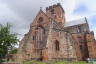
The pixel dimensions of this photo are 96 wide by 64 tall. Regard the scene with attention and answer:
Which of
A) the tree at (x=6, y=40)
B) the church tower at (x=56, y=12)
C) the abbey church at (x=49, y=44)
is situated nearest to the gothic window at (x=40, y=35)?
the abbey church at (x=49, y=44)

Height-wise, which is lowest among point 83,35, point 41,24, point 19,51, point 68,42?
point 19,51

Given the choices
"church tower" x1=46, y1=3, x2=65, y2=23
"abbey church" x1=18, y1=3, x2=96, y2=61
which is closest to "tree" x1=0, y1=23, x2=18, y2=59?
"abbey church" x1=18, y1=3, x2=96, y2=61

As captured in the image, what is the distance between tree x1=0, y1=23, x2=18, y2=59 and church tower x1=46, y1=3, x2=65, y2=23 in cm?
2581

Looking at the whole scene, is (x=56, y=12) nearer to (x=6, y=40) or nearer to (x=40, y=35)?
(x=40, y=35)

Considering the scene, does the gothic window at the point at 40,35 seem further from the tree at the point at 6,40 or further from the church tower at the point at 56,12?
the church tower at the point at 56,12

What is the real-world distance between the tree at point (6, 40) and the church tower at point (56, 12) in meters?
25.8

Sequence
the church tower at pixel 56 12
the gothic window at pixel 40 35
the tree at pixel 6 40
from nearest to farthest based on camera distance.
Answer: the tree at pixel 6 40
the gothic window at pixel 40 35
the church tower at pixel 56 12

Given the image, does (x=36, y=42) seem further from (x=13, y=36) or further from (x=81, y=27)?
(x=81, y=27)

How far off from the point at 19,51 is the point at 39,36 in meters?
7.16

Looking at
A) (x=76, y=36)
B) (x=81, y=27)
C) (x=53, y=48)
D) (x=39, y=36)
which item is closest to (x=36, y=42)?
(x=39, y=36)

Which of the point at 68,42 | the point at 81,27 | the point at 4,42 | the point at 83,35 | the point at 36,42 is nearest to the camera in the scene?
the point at 4,42

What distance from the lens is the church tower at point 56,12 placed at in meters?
52.3

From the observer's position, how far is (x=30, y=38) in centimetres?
3494

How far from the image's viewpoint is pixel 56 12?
5316 centimetres
